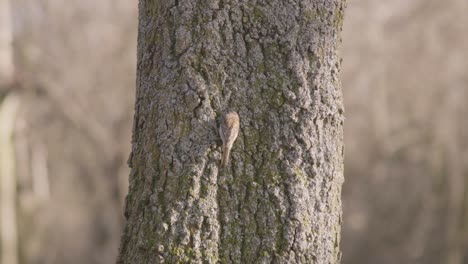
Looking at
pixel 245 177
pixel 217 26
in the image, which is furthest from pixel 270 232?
pixel 217 26

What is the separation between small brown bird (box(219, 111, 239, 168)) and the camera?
261cm

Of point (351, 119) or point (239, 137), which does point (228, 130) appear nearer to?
point (239, 137)

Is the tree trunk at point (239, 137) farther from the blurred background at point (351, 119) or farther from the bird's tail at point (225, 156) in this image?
the blurred background at point (351, 119)

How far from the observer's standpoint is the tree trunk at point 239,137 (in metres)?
2.66

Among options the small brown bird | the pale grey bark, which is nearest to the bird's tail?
the small brown bird

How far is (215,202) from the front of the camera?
8.71 ft

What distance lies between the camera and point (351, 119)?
17047 millimetres

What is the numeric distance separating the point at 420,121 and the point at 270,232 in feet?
47.7

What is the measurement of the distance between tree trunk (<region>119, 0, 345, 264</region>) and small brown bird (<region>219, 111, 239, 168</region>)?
0.03 metres

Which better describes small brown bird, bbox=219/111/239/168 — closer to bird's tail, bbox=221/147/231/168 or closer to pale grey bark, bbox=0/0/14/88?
bird's tail, bbox=221/147/231/168

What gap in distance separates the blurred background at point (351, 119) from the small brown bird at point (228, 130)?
10.8m

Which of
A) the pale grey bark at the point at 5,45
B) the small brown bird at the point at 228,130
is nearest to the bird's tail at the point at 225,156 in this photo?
the small brown bird at the point at 228,130

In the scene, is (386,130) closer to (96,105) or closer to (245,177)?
(96,105)

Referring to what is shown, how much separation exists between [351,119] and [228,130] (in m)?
14.7
